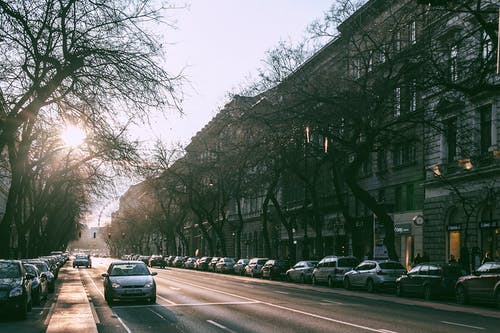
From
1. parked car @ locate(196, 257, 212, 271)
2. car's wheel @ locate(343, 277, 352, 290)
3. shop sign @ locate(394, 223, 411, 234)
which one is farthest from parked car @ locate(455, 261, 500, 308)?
parked car @ locate(196, 257, 212, 271)

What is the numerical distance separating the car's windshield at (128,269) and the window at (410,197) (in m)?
24.5

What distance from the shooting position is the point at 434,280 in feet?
92.3

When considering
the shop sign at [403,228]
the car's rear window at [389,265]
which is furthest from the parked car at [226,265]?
the car's rear window at [389,265]

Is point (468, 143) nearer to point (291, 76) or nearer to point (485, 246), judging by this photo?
point (485, 246)

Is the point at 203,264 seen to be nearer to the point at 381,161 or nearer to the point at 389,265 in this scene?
the point at 381,161

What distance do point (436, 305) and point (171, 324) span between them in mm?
11621

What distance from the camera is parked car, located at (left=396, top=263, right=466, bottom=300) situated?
1091 inches

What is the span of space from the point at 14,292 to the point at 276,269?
1328 inches

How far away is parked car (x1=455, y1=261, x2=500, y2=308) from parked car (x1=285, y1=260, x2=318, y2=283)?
18.7 meters

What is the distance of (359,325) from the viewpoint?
1681cm

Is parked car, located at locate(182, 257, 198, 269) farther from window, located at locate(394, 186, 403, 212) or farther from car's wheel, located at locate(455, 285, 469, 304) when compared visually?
car's wheel, located at locate(455, 285, 469, 304)

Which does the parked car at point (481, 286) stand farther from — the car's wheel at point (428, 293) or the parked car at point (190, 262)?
the parked car at point (190, 262)

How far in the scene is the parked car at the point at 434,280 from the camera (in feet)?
90.9

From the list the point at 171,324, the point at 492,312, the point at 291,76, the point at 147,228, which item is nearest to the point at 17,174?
the point at 291,76
